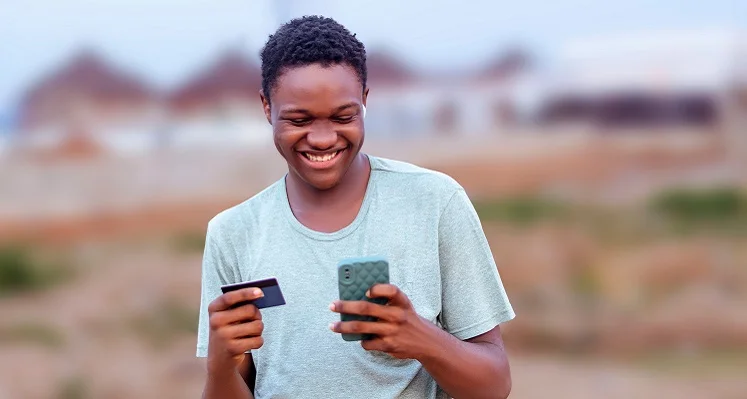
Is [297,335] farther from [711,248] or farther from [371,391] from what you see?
[711,248]

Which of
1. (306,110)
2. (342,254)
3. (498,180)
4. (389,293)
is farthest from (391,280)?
(498,180)

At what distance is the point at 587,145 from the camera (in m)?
3.42

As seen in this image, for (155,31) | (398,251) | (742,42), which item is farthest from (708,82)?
(398,251)

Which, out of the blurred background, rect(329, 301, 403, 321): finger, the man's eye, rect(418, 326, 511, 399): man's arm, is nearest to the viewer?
rect(329, 301, 403, 321): finger

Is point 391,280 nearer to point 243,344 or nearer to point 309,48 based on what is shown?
point 243,344

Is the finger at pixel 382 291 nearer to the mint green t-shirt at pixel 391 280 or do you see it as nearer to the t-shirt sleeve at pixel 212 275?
the mint green t-shirt at pixel 391 280

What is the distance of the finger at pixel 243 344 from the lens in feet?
4.80

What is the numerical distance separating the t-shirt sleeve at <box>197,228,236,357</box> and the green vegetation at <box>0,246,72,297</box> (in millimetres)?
1938

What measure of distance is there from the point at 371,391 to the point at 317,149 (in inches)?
15.0

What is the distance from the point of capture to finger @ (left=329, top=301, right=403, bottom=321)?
53.7 inches

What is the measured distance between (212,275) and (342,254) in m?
0.24

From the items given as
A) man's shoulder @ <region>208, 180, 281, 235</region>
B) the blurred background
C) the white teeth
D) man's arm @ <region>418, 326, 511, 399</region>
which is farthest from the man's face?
the blurred background

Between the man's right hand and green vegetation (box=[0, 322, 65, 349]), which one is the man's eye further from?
green vegetation (box=[0, 322, 65, 349])

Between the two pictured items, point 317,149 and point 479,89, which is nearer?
point 317,149
